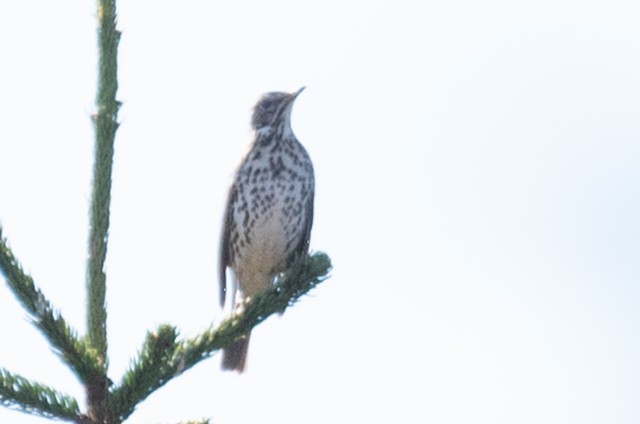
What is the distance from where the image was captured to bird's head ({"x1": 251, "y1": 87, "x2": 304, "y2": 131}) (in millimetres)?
8656

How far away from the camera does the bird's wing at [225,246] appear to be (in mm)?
8215

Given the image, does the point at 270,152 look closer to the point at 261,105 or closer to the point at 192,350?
the point at 261,105

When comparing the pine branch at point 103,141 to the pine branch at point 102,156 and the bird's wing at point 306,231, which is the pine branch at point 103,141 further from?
the bird's wing at point 306,231

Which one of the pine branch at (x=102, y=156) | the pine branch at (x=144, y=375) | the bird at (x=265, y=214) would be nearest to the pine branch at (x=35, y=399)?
the pine branch at (x=144, y=375)

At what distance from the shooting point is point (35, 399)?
2.82 meters

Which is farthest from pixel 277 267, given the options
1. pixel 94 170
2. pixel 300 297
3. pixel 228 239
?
pixel 94 170

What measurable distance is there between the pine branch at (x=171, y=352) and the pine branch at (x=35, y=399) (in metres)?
0.11

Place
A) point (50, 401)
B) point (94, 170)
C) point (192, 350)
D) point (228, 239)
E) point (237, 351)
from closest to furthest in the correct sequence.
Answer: point (50, 401) < point (192, 350) < point (94, 170) < point (237, 351) < point (228, 239)

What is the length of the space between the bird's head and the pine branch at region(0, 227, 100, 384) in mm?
5694

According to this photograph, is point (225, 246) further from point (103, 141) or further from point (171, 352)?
point (171, 352)

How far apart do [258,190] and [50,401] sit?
524 centimetres

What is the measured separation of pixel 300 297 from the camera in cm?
421

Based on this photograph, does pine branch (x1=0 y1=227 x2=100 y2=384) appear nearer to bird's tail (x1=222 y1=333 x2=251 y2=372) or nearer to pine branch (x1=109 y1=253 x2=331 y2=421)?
pine branch (x1=109 y1=253 x2=331 y2=421)

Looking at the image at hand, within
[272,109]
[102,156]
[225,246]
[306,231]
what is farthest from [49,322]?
[272,109]
